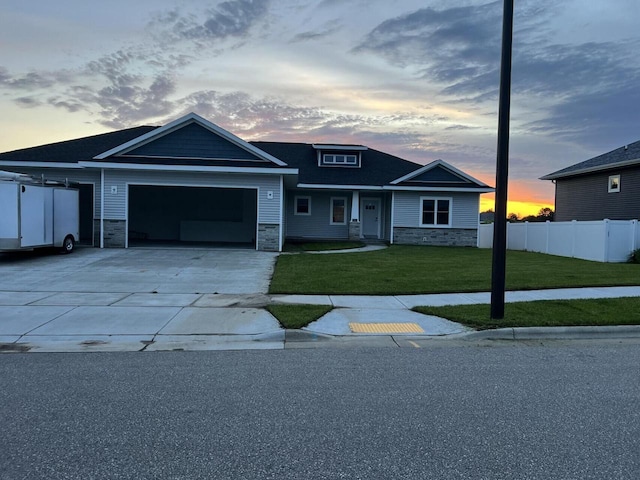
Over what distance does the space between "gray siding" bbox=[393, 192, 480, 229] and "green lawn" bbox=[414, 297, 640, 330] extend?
16.3m

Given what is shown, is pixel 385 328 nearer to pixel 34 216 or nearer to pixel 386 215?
pixel 34 216

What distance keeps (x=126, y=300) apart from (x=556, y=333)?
27.0 ft

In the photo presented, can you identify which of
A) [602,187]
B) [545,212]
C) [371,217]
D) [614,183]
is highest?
[614,183]

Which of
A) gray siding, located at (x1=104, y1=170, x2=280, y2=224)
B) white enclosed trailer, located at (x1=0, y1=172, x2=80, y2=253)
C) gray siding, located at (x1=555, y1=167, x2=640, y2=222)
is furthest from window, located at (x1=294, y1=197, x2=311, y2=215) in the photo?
gray siding, located at (x1=555, y1=167, x2=640, y2=222)

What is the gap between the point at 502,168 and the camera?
27.4 feet

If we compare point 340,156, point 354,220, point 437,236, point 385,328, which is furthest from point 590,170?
point 385,328

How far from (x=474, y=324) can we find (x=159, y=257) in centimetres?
1275

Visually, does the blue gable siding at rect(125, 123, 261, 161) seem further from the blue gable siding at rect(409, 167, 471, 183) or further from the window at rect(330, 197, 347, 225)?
the blue gable siding at rect(409, 167, 471, 183)

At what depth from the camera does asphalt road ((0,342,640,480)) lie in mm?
3523

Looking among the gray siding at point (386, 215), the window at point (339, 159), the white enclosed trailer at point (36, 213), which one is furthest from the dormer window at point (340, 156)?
the white enclosed trailer at point (36, 213)

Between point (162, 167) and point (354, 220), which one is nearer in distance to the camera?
point (162, 167)

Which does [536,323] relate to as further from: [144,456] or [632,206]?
[632,206]

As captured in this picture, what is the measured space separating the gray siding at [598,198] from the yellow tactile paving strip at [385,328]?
21124 mm

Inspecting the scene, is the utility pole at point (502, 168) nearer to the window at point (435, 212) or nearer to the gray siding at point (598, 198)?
the window at point (435, 212)
